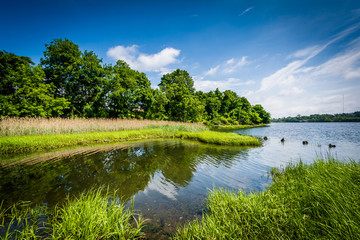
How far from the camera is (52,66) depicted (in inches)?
769

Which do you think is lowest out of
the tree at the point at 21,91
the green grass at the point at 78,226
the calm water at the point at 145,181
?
the calm water at the point at 145,181

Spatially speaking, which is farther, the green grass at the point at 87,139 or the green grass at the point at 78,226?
the green grass at the point at 87,139

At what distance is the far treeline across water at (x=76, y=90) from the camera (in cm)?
1552

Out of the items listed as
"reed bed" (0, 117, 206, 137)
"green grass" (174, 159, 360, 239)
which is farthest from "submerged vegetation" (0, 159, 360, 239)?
"reed bed" (0, 117, 206, 137)

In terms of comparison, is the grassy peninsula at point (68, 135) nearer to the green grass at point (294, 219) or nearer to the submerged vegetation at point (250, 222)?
the submerged vegetation at point (250, 222)

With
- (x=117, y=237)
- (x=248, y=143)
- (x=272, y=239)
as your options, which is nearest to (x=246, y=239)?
(x=272, y=239)

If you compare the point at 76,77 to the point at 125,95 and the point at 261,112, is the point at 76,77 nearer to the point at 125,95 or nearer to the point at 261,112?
the point at 125,95

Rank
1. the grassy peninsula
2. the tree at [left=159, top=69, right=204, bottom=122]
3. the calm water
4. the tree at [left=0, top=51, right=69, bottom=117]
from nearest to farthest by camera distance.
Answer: the calm water → the grassy peninsula → the tree at [left=0, top=51, right=69, bottom=117] → the tree at [left=159, top=69, right=204, bottom=122]

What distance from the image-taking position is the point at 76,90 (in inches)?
838

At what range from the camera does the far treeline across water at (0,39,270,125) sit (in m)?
15.5

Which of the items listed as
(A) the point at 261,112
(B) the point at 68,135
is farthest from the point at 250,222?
(A) the point at 261,112

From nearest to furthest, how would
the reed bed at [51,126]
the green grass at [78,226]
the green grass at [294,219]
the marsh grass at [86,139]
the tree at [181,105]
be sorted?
the green grass at [294,219]
the green grass at [78,226]
the marsh grass at [86,139]
the reed bed at [51,126]
the tree at [181,105]

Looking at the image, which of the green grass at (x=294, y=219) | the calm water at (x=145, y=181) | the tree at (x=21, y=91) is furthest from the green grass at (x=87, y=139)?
the green grass at (x=294, y=219)

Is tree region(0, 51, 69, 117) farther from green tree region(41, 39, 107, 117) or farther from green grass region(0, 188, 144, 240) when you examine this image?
green grass region(0, 188, 144, 240)
